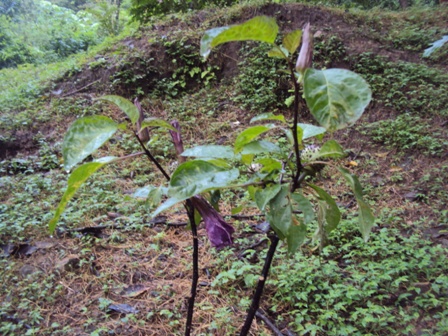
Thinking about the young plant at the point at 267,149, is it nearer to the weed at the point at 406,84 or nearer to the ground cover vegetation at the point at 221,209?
the ground cover vegetation at the point at 221,209

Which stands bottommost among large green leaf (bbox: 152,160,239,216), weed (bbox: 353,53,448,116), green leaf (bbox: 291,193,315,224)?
weed (bbox: 353,53,448,116)

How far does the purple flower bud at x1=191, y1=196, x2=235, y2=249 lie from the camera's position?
732 millimetres

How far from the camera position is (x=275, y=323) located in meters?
1.64

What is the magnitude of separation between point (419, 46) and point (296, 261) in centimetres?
415

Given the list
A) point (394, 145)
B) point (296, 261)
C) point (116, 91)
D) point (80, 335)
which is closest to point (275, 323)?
point (296, 261)

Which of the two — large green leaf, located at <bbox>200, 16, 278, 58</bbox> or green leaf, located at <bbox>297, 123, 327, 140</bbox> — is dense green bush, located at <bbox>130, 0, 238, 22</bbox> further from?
large green leaf, located at <bbox>200, 16, 278, 58</bbox>

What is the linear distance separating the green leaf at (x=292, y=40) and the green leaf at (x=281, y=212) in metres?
0.28

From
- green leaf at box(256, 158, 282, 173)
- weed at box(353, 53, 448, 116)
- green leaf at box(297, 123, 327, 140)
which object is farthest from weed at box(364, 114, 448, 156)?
green leaf at box(256, 158, 282, 173)

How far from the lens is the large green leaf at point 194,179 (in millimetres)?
591

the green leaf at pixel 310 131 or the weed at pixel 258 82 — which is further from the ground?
the green leaf at pixel 310 131

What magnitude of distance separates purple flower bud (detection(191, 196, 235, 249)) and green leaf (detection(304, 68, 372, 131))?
34 centimetres

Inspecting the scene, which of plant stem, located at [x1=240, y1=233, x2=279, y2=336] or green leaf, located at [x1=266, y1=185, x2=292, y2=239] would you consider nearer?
green leaf, located at [x1=266, y1=185, x2=292, y2=239]

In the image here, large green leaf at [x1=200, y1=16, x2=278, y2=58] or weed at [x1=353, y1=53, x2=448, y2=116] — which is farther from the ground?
large green leaf at [x1=200, y1=16, x2=278, y2=58]

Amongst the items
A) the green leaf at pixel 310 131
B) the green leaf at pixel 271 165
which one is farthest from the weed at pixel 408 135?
the green leaf at pixel 271 165
